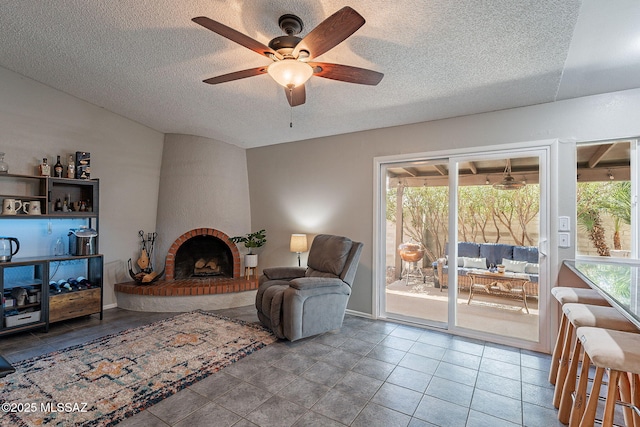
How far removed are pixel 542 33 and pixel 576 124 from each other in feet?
4.19

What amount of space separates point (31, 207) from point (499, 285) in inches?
211

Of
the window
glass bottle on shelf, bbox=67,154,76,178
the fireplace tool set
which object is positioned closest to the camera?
the window

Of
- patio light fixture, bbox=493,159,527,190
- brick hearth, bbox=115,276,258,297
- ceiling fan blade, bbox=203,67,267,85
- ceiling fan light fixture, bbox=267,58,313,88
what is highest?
ceiling fan blade, bbox=203,67,267,85

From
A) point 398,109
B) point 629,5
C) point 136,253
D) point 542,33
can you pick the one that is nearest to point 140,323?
point 136,253

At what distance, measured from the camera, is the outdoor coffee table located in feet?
11.1

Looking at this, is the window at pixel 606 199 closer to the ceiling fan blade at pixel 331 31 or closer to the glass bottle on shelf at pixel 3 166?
the ceiling fan blade at pixel 331 31

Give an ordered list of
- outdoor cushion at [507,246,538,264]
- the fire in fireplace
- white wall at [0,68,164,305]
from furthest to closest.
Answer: the fire in fireplace → white wall at [0,68,164,305] → outdoor cushion at [507,246,538,264]

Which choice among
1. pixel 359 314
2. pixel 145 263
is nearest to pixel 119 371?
pixel 145 263

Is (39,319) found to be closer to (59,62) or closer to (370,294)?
(59,62)

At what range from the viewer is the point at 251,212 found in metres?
5.36

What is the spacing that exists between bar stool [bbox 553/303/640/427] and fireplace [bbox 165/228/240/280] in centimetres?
412

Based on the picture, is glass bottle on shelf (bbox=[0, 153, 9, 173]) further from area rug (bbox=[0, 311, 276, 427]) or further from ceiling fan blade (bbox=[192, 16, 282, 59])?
ceiling fan blade (bbox=[192, 16, 282, 59])

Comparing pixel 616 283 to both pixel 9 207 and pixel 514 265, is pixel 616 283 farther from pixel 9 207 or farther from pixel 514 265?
pixel 9 207

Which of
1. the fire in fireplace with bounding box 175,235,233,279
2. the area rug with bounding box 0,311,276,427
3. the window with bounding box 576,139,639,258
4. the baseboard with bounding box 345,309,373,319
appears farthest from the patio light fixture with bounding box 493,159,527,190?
the fire in fireplace with bounding box 175,235,233,279
